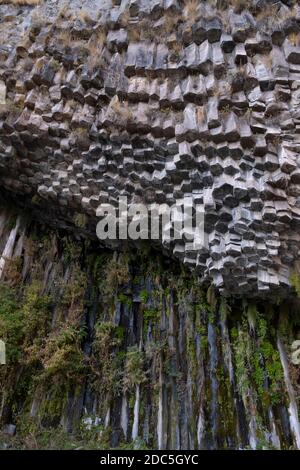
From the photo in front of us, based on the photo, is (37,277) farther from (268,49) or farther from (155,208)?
(268,49)

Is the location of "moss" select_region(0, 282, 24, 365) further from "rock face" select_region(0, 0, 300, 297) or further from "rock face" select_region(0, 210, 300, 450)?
"rock face" select_region(0, 0, 300, 297)

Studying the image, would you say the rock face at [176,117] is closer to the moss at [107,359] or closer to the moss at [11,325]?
the moss at [107,359]

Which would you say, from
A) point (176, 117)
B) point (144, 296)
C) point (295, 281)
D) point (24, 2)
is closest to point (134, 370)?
point (144, 296)

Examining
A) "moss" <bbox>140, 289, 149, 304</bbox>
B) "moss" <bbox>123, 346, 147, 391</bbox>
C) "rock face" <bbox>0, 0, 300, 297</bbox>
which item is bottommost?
"moss" <bbox>123, 346, 147, 391</bbox>

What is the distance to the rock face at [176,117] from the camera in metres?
5.90

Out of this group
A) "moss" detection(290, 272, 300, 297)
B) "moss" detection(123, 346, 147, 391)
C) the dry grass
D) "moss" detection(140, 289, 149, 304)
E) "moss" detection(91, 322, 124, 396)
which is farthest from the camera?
the dry grass

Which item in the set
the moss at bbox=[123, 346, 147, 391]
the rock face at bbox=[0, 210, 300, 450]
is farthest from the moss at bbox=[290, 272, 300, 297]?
the moss at bbox=[123, 346, 147, 391]

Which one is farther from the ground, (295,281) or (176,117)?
(176,117)

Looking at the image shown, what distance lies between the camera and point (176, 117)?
6344 millimetres

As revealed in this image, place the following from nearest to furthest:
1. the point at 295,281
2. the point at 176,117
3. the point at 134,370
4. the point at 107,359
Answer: the point at 295,281
the point at 176,117
the point at 134,370
the point at 107,359

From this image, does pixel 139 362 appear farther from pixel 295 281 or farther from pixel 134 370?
pixel 295 281

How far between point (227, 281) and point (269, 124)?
7.72 feet

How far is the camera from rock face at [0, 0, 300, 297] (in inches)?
232

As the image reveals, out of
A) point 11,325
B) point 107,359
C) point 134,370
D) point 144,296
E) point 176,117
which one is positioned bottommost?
point 134,370
